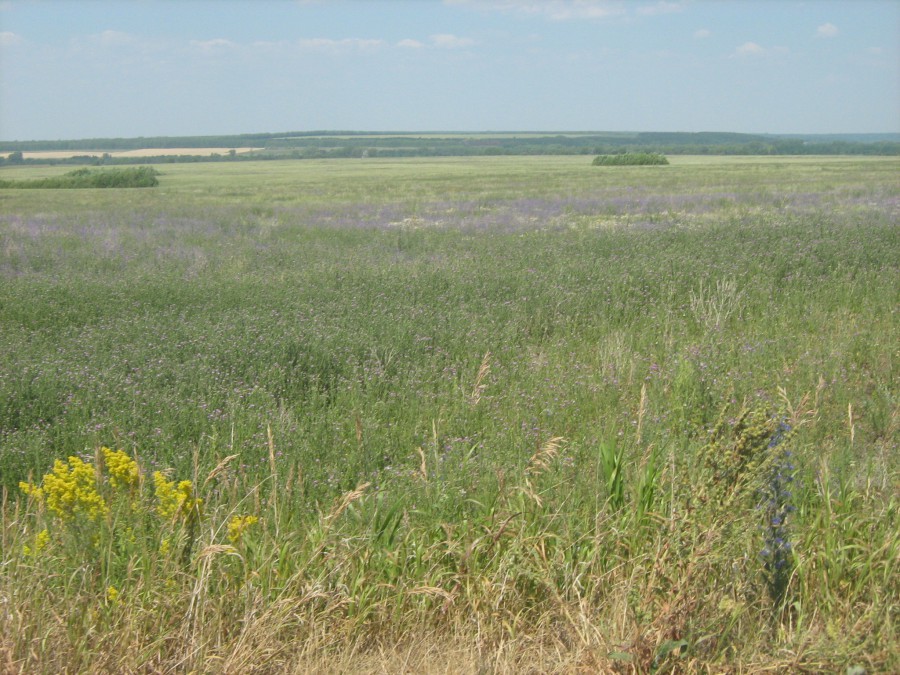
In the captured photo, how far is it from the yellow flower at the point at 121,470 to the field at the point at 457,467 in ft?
0.04

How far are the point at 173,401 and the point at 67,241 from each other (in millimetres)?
11680

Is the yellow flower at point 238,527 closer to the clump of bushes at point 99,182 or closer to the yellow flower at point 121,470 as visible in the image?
the yellow flower at point 121,470

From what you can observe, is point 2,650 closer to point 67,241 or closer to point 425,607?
point 425,607

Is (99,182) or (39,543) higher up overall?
(99,182)

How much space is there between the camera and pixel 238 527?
3123 millimetres

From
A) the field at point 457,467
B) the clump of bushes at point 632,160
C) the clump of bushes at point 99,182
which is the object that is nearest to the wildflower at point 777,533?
the field at point 457,467

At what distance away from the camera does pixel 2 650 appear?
2.49 meters

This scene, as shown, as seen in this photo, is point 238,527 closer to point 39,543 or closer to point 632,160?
point 39,543

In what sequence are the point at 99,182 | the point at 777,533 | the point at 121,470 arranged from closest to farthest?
the point at 777,533 → the point at 121,470 → the point at 99,182

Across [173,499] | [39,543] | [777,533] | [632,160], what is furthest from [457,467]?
[632,160]

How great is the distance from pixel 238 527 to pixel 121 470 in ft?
2.14

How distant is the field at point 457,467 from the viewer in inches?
108

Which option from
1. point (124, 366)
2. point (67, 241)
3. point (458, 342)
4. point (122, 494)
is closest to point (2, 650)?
point (122, 494)

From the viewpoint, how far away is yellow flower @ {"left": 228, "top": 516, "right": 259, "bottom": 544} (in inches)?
123
